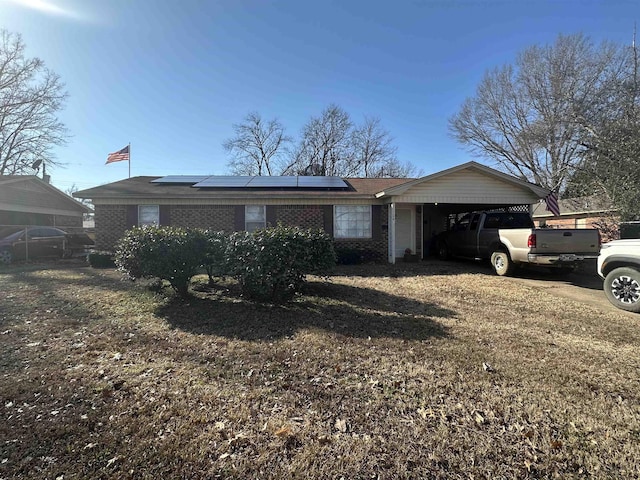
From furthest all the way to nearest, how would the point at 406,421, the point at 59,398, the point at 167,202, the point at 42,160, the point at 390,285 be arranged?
the point at 42,160 → the point at 167,202 → the point at 390,285 → the point at 59,398 → the point at 406,421

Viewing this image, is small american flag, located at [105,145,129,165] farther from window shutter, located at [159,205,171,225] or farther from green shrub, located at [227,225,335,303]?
green shrub, located at [227,225,335,303]

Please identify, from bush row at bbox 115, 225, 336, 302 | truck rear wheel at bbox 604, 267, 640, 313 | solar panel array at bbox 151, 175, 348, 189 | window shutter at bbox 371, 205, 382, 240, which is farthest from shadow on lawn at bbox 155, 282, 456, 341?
solar panel array at bbox 151, 175, 348, 189

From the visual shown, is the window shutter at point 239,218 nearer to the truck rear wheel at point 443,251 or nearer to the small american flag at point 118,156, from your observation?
the truck rear wheel at point 443,251

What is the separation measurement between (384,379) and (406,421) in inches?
27.2

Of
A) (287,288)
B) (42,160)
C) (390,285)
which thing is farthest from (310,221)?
(42,160)

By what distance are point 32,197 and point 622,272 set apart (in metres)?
27.2

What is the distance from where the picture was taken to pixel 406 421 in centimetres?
271

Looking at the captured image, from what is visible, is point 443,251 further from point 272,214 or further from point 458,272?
point 272,214

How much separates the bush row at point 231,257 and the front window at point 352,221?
576 cm

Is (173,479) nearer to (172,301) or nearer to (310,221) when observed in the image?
(172,301)

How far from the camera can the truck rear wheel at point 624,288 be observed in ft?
19.4

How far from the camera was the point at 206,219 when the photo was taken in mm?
12078

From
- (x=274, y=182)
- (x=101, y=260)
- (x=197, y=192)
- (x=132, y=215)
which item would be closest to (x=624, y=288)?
(x=274, y=182)

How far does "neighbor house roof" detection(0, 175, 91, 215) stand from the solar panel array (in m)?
10.5
